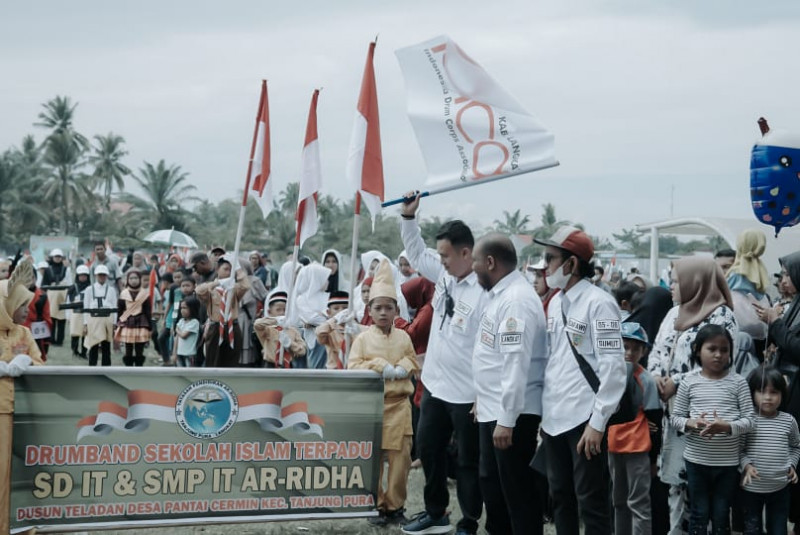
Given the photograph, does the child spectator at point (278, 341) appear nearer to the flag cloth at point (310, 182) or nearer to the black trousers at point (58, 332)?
the flag cloth at point (310, 182)

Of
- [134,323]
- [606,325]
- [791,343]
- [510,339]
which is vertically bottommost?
[134,323]

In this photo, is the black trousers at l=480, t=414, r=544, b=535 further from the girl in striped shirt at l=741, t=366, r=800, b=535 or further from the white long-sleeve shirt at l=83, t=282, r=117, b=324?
the white long-sleeve shirt at l=83, t=282, r=117, b=324

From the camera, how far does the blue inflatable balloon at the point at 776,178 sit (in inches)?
225

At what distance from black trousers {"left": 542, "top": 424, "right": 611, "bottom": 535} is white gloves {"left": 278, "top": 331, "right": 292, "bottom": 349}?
4.44 m

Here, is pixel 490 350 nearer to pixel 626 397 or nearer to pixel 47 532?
pixel 626 397

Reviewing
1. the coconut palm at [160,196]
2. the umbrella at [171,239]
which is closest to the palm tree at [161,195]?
the coconut palm at [160,196]

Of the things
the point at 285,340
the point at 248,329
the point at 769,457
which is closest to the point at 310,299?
the point at 248,329

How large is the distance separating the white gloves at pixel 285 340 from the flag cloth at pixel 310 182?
1.24 meters

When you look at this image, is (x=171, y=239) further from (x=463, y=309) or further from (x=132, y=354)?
(x=463, y=309)

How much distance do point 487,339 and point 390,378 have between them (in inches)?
42.0

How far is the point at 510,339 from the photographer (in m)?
4.89

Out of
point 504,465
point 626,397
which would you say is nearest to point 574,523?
point 504,465

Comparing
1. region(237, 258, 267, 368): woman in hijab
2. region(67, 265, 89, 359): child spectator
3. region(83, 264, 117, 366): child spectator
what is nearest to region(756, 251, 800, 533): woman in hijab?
region(237, 258, 267, 368): woman in hijab

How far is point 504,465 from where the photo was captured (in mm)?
5016
